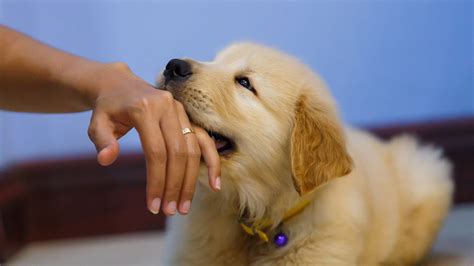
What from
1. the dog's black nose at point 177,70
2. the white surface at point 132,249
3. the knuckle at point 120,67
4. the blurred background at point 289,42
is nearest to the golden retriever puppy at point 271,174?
the dog's black nose at point 177,70

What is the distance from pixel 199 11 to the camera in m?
3.05

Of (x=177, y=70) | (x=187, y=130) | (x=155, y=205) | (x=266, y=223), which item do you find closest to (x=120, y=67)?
(x=177, y=70)

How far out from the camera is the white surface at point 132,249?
2.49 metres

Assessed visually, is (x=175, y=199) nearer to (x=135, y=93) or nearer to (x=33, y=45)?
(x=135, y=93)

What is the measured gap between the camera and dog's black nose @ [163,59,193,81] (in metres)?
1.61

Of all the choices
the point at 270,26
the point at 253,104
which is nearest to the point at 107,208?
the point at 270,26

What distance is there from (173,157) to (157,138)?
0.05 meters

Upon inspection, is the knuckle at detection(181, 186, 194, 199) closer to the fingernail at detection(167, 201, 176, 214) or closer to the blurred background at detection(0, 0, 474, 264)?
the fingernail at detection(167, 201, 176, 214)

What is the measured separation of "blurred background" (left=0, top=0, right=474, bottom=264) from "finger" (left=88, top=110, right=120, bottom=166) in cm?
163

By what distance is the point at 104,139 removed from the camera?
129 centimetres

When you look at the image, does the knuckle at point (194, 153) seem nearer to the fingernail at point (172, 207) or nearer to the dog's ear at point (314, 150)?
the fingernail at point (172, 207)

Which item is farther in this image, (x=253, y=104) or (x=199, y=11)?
(x=199, y=11)

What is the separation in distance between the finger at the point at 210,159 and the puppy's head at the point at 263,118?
0.45 feet

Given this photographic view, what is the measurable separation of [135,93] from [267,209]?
61cm
